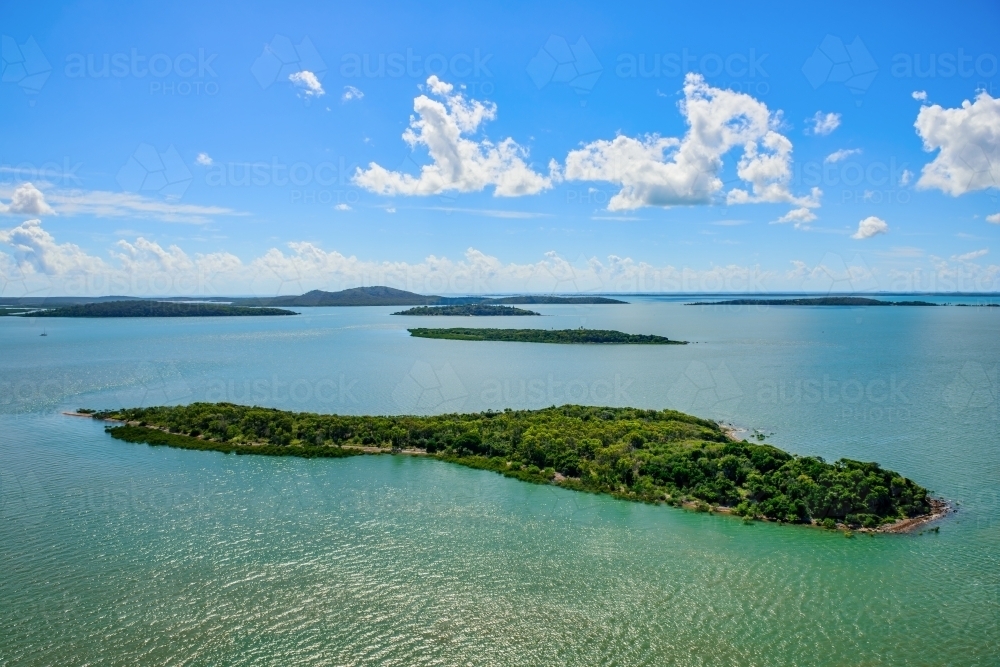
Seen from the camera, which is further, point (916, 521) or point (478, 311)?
point (478, 311)

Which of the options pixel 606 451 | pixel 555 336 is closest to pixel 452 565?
pixel 606 451

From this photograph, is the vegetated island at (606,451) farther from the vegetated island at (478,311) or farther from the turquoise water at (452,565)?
the vegetated island at (478,311)

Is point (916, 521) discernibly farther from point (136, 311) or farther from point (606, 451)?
point (136, 311)

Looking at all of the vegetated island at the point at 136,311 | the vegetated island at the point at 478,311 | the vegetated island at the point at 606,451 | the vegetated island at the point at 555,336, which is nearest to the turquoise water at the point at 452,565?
the vegetated island at the point at 606,451

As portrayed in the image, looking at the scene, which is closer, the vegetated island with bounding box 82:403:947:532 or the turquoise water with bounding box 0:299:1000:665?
the turquoise water with bounding box 0:299:1000:665

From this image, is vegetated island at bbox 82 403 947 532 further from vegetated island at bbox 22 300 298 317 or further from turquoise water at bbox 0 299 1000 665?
vegetated island at bbox 22 300 298 317

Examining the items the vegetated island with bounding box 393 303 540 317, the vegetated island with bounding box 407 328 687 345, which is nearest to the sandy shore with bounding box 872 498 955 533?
the vegetated island with bounding box 407 328 687 345
